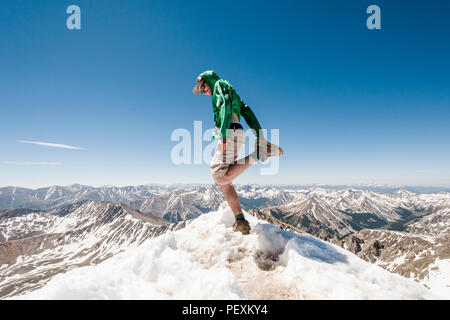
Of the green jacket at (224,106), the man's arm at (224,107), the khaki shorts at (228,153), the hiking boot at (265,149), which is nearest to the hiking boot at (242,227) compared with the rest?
the khaki shorts at (228,153)

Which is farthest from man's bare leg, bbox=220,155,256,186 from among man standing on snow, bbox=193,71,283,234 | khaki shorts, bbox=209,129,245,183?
khaki shorts, bbox=209,129,245,183

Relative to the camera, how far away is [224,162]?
5727 mm

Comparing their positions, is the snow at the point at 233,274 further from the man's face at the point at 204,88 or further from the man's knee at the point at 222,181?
the man's face at the point at 204,88

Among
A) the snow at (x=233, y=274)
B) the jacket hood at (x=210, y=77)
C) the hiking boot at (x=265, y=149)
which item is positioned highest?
the jacket hood at (x=210, y=77)

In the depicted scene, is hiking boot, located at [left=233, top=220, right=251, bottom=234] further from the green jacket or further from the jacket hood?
the jacket hood

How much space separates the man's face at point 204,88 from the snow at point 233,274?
427 cm

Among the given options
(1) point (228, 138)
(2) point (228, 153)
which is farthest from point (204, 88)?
(2) point (228, 153)

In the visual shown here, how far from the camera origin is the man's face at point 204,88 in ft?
20.2

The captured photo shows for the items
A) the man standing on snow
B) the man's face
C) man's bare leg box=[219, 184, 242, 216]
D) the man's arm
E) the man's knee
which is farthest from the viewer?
man's bare leg box=[219, 184, 242, 216]

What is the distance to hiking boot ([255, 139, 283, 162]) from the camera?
577cm

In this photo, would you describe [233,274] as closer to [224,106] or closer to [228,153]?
[228,153]
